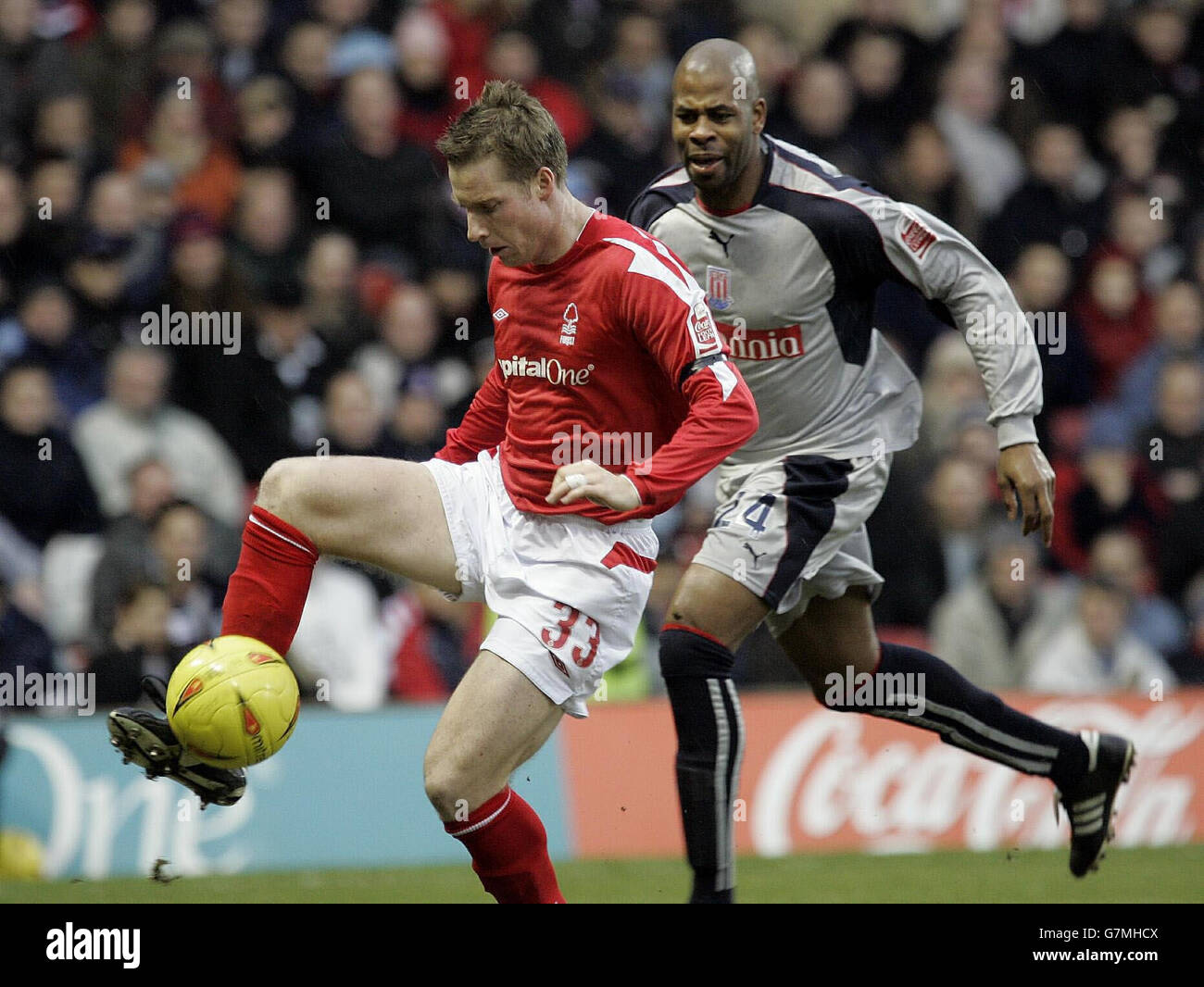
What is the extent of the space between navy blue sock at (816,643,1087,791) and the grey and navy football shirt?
0.75m

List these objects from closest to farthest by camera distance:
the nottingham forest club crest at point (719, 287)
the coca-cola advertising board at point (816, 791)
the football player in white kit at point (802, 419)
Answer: the football player in white kit at point (802, 419) < the nottingham forest club crest at point (719, 287) < the coca-cola advertising board at point (816, 791)

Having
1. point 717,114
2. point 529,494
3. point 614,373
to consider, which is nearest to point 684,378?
point 614,373

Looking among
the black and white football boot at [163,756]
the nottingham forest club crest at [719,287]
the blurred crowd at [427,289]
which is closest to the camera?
the black and white football boot at [163,756]

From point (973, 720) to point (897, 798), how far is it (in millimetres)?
2656

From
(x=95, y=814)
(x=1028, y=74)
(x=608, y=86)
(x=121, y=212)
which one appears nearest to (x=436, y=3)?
(x=608, y=86)

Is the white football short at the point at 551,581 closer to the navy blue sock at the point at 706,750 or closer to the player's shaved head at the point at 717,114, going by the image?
the navy blue sock at the point at 706,750

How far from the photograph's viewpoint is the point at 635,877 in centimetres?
764

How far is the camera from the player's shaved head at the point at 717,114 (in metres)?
5.59

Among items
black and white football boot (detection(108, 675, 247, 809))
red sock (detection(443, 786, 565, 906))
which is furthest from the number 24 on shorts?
black and white football boot (detection(108, 675, 247, 809))

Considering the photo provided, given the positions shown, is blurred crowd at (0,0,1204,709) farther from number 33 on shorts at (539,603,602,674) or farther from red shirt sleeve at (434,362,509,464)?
number 33 on shorts at (539,603,602,674)

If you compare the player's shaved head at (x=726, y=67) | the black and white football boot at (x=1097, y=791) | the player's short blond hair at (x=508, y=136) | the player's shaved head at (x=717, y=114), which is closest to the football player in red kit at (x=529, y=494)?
the player's short blond hair at (x=508, y=136)

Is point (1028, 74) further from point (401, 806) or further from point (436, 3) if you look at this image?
point (401, 806)

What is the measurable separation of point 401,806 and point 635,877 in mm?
1255

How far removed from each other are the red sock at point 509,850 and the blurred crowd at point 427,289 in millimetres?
3466
